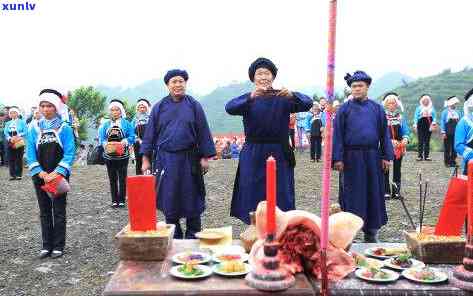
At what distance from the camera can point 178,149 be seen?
596cm

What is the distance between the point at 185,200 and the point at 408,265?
11.8 feet

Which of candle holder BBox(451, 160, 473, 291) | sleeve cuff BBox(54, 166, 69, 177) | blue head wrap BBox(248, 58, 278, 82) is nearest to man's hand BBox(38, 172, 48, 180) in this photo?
sleeve cuff BBox(54, 166, 69, 177)

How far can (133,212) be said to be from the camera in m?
3.03

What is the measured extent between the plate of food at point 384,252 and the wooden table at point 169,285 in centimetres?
69

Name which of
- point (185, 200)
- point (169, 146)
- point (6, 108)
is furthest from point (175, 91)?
point (6, 108)

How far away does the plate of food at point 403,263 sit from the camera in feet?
9.11

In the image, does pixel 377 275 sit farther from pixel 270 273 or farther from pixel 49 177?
pixel 49 177

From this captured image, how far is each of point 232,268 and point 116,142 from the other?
7.56 meters

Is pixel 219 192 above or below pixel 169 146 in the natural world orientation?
below

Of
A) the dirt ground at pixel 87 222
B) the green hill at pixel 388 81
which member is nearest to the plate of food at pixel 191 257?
the dirt ground at pixel 87 222

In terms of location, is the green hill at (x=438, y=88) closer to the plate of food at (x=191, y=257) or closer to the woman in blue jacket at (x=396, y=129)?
the woman in blue jacket at (x=396, y=129)

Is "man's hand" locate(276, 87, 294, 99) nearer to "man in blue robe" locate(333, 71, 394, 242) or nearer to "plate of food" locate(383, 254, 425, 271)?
"man in blue robe" locate(333, 71, 394, 242)

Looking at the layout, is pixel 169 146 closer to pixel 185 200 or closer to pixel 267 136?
pixel 185 200

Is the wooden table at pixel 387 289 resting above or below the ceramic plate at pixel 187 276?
below
